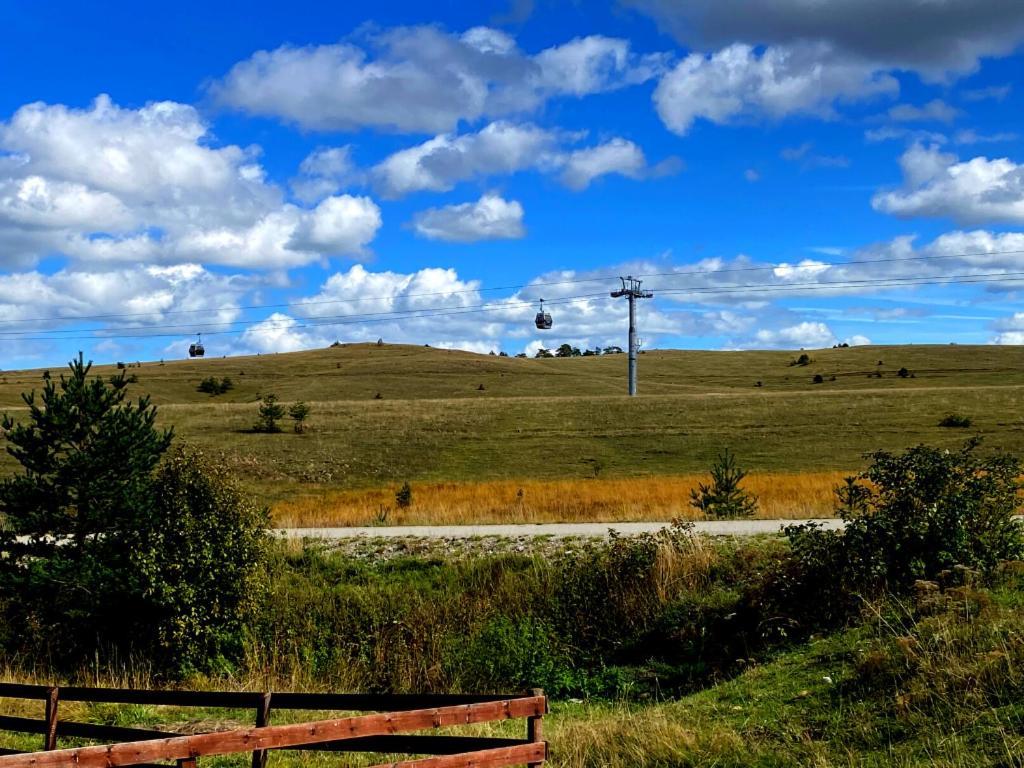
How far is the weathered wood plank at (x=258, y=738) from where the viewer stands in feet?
17.6

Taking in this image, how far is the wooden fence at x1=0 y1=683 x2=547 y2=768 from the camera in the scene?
5543mm

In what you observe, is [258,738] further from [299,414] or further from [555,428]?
[299,414]

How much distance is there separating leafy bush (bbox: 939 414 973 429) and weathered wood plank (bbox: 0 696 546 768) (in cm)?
5878

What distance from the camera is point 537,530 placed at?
2347 cm

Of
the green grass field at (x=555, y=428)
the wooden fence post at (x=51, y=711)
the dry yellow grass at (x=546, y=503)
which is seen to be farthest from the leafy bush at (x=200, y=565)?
the dry yellow grass at (x=546, y=503)

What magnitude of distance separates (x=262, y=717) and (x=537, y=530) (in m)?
16.4

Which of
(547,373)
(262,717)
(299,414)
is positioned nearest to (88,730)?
(262,717)

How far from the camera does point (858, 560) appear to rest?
14.6 meters

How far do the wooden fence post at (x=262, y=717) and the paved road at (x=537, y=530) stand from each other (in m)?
14.3

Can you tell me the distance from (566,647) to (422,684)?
277 cm

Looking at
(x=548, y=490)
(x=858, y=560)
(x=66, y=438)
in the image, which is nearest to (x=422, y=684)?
(x=858, y=560)

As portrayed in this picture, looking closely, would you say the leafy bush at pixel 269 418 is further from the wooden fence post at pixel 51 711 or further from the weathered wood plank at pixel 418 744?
the weathered wood plank at pixel 418 744

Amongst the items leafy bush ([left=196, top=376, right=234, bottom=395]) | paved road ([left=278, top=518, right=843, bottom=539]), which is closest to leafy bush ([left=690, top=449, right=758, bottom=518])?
paved road ([left=278, top=518, right=843, bottom=539])

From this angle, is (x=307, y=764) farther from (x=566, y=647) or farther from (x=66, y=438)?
(x=66, y=438)
